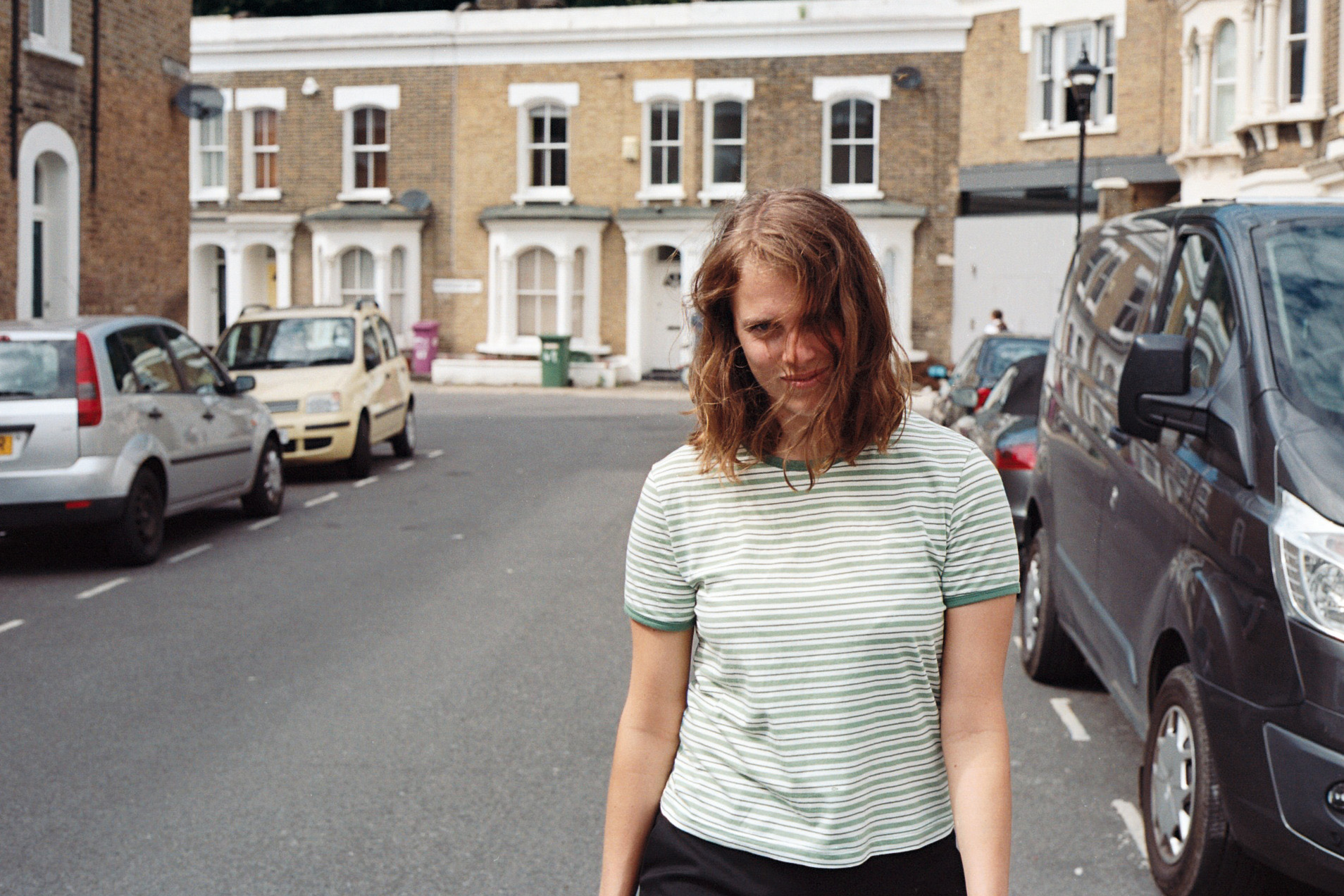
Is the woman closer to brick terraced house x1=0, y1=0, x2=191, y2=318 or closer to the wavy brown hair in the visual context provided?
the wavy brown hair

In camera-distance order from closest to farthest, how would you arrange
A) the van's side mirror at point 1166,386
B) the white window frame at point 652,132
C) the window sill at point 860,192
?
the van's side mirror at point 1166,386 → the window sill at point 860,192 → the white window frame at point 652,132

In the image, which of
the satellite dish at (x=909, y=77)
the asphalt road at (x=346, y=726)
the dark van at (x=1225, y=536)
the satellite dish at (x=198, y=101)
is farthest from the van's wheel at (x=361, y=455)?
the satellite dish at (x=909, y=77)

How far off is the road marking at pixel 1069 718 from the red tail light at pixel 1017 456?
7.38 feet

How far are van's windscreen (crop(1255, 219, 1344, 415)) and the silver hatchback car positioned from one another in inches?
299

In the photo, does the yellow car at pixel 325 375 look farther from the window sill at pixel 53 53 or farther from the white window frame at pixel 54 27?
the white window frame at pixel 54 27

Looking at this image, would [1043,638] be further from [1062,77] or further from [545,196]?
[545,196]

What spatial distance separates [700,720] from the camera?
238cm

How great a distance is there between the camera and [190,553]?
11.0 metres

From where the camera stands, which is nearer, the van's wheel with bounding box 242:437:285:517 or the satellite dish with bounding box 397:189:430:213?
the van's wheel with bounding box 242:437:285:517

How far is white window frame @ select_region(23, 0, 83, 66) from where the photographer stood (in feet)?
59.2

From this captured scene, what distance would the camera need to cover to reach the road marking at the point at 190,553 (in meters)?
10.7

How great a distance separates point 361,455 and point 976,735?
1409cm

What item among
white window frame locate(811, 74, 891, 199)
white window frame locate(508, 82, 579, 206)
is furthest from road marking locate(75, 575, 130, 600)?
white window frame locate(508, 82, 579, 206)

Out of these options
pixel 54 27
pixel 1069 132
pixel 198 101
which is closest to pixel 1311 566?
pixel 54 27
